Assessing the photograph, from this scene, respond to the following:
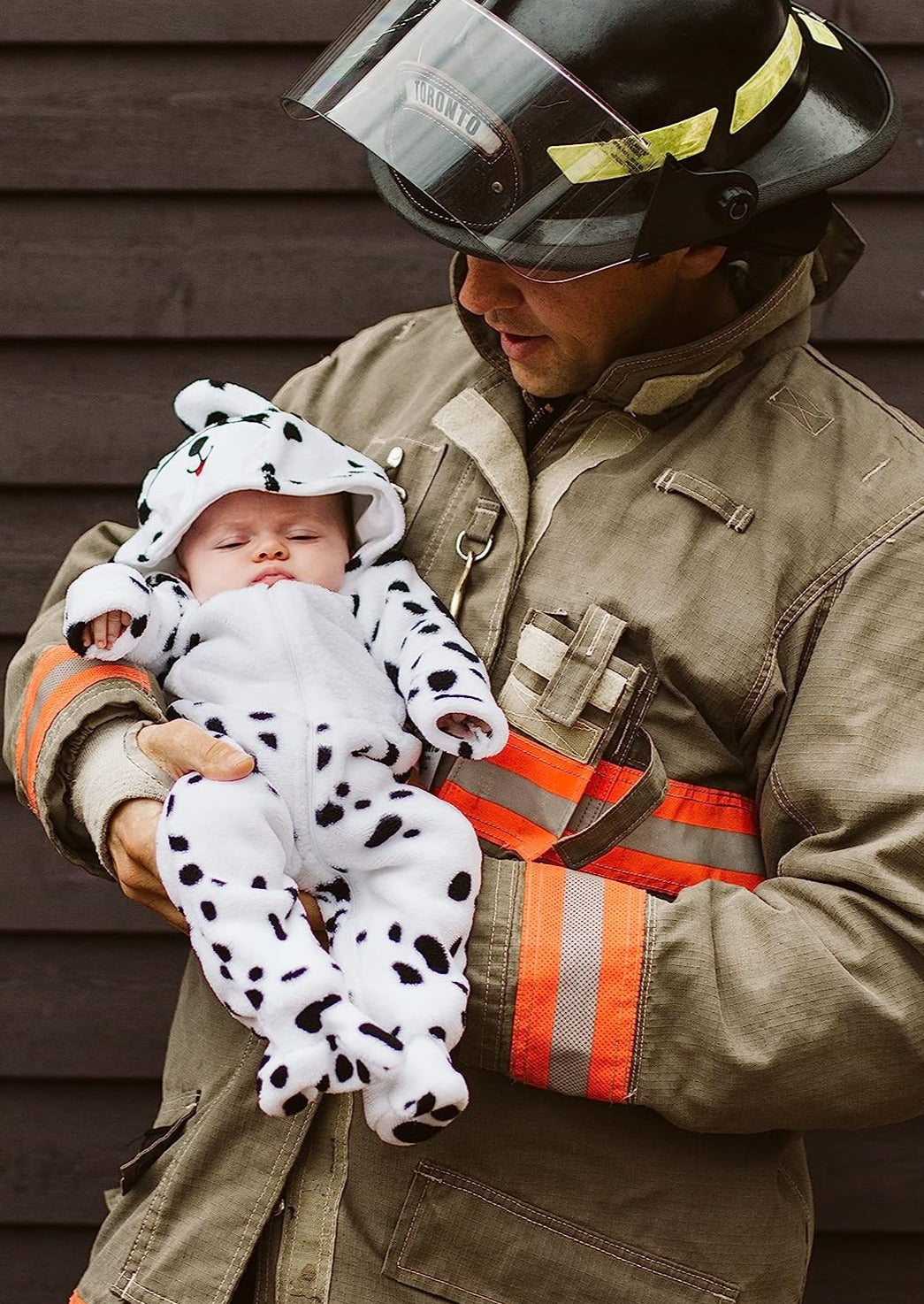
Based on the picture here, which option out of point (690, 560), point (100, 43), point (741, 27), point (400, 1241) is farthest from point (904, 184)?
point (400, 1241)

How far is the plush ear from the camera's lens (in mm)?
2125

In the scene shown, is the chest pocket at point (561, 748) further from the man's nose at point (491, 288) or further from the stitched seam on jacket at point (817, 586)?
the man's nose at point (491, 288)

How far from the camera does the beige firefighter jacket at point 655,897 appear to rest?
5.46 ft

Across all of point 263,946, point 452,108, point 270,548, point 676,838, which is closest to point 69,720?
point 270,548

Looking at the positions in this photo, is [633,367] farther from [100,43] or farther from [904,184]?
[100,43]

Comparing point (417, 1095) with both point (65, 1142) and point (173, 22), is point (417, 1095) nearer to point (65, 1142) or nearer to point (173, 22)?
point (65, 1142)

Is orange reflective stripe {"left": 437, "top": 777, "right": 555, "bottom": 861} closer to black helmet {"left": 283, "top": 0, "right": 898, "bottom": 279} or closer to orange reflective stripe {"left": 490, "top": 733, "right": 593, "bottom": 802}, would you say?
orange reflective stripe {"left": 490, "top": 733, "right": 593, "bottom": 802}

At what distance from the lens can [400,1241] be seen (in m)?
1.76

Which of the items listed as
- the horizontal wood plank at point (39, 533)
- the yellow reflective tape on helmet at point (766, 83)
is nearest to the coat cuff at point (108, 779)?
the horizontal wood plank at point (39, 533)

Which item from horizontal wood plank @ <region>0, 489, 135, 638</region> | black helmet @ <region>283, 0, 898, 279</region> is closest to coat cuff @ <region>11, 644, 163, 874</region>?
black helmet @ <region>283, 0, 898, 279</region>

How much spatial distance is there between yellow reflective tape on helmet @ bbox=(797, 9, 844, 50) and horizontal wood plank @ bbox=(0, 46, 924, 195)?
646 millimetres

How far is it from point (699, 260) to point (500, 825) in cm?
79

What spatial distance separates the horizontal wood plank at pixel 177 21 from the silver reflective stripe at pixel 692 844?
1.61 m

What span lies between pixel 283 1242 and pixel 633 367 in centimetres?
120
